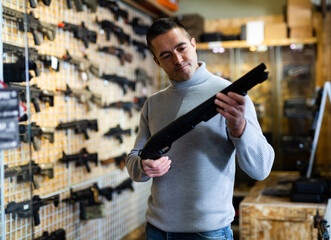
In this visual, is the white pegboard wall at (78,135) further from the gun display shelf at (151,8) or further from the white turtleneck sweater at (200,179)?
the white turtleneck sweater at (200,179)

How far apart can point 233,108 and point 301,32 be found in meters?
4.93

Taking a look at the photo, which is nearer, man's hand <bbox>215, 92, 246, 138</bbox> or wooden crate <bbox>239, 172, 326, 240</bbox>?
man's hand <bbox>215, 92, 246, 138</bbox>

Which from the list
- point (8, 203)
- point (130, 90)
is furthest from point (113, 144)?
point (8, 203)

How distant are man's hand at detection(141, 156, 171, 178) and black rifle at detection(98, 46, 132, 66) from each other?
115 inches

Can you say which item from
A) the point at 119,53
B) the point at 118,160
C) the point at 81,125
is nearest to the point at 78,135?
the point at 81,125

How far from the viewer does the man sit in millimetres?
1697

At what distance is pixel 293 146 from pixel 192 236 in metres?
4.62

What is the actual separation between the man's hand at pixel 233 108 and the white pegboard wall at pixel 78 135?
1.13 m

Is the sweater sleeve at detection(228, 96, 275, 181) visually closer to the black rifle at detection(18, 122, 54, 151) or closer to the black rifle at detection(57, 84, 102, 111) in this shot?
the black rifle at detection(18, 122, 54, 151)

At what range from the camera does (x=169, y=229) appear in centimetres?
178

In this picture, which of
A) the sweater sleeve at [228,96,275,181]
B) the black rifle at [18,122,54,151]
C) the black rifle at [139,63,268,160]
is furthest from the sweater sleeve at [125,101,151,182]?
the black rifle at [18,122,54,151]

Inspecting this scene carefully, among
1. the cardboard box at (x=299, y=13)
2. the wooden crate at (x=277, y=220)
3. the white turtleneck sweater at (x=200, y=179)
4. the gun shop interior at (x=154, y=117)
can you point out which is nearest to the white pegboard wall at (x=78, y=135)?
the gun shop interior at (x=154, y=117)

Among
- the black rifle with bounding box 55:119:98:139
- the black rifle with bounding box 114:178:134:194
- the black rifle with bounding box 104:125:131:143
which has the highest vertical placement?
the black rifle with bounding box 55:119:98:139

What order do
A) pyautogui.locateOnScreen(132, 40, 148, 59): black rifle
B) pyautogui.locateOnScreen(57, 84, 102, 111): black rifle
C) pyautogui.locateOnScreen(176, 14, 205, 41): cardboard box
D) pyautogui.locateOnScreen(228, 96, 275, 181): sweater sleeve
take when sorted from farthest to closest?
pyautogui.locateOnScreen(176, 14, 205, 41): cardboard box, pyautogui.locateOnScreen(132, 40, 148, 59): black rifle, pyautogui.locateOnScreen(57, 84, 102, 111): black rifle, pyautogui.locateOnScreen(228, 96, 275, 181): sweater sleeve
